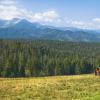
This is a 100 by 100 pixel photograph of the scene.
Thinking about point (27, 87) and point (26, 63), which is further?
point (26, 63)

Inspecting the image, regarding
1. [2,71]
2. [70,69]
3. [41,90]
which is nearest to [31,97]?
[41,90]

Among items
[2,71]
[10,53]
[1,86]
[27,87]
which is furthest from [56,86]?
[10,53]

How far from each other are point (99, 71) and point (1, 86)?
25.8 metres

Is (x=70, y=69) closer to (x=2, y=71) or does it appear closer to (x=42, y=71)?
(x=42, y=71)

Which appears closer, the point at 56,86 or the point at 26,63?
the point at 56,86

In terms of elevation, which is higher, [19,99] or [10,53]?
[10,53]

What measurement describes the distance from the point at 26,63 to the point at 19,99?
448ft

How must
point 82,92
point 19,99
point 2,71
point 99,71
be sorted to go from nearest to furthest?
point 19,99 → point 82,92 → point 99,71 → point 2,71

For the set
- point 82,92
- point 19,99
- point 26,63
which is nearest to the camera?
point 19,99

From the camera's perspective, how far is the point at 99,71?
6069 centimetres

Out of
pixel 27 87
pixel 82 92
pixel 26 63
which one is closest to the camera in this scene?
pixel 82 92

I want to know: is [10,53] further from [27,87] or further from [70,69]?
[27,87]

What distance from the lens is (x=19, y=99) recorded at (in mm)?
31141

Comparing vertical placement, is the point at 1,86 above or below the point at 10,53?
below
